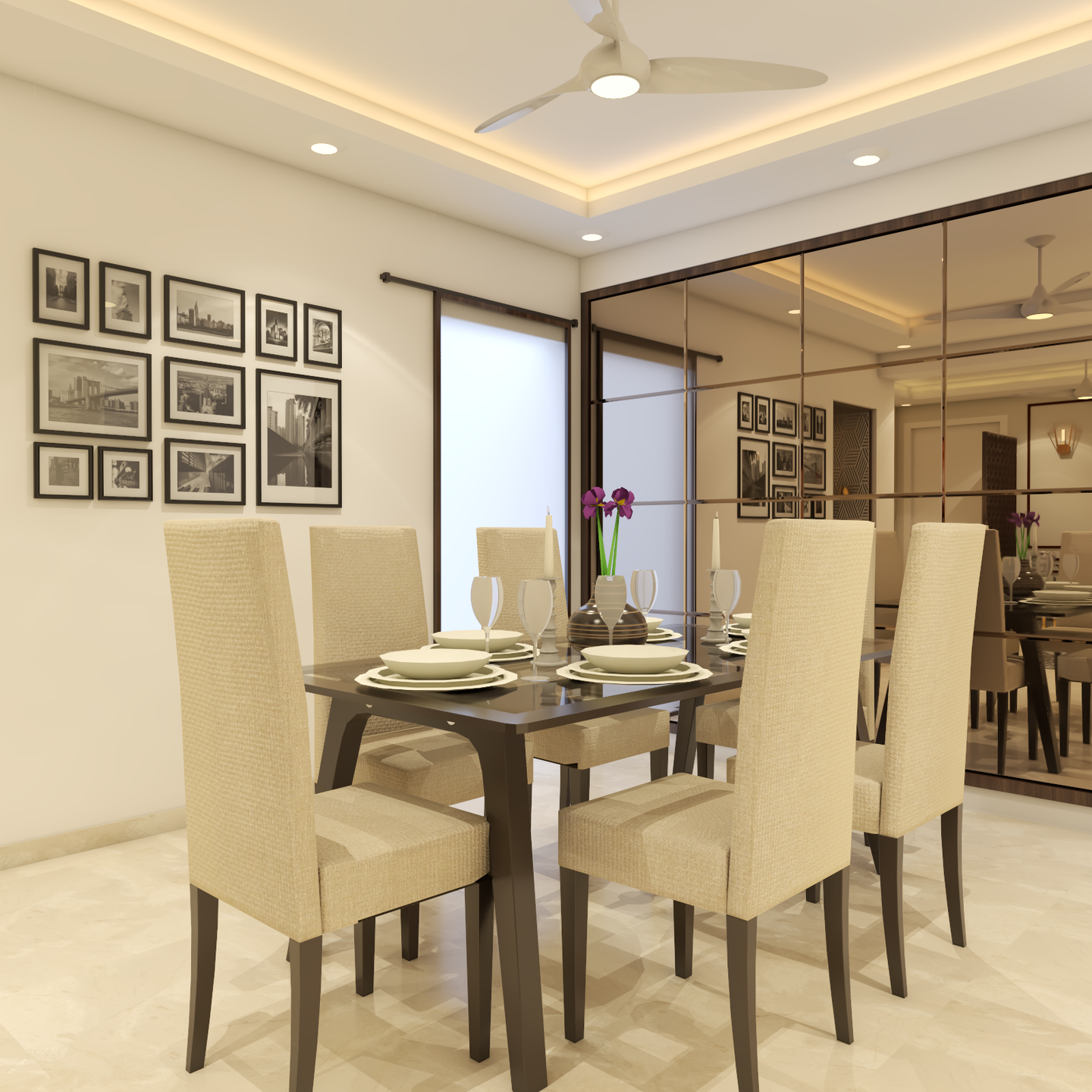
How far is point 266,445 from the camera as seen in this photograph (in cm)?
367

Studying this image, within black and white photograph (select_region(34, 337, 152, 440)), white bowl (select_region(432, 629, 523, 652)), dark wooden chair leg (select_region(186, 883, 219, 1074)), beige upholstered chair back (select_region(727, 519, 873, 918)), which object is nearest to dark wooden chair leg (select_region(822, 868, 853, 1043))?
beige upholstered chair back (select_region(727, 519, 873, 918))

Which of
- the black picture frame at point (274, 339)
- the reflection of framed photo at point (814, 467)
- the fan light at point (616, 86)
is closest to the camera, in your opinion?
the fan light at point (616, 86)

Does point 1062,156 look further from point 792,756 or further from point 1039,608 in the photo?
point 792,756

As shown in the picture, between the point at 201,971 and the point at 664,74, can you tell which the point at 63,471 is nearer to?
the point at 201,971

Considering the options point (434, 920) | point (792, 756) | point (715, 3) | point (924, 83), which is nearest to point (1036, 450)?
point (924, 83)

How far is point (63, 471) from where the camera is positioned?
10.1 ft

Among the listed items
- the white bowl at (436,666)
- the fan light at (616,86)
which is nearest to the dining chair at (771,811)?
the white bowl at (436,666)

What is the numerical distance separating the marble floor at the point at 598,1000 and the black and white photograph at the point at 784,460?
77.3 inches

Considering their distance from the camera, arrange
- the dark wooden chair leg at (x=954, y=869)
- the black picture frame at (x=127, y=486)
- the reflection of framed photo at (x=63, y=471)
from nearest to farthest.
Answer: the dark wooden chair leg at (x=954, y=869) → the reflection of framed photo at (x=63, y=471) → the black picture frame at (x=127, y=486)

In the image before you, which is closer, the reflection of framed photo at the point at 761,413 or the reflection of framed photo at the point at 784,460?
the reflection of framed photo at the point at 784,460


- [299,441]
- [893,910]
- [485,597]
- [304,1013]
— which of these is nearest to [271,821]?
[304,1013]

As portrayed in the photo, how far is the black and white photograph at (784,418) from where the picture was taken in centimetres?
421

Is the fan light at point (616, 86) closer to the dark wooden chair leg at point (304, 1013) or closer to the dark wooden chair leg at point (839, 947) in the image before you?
the dark wooden chair leg at point (839, 947)

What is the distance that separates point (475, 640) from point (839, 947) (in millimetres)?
1100
